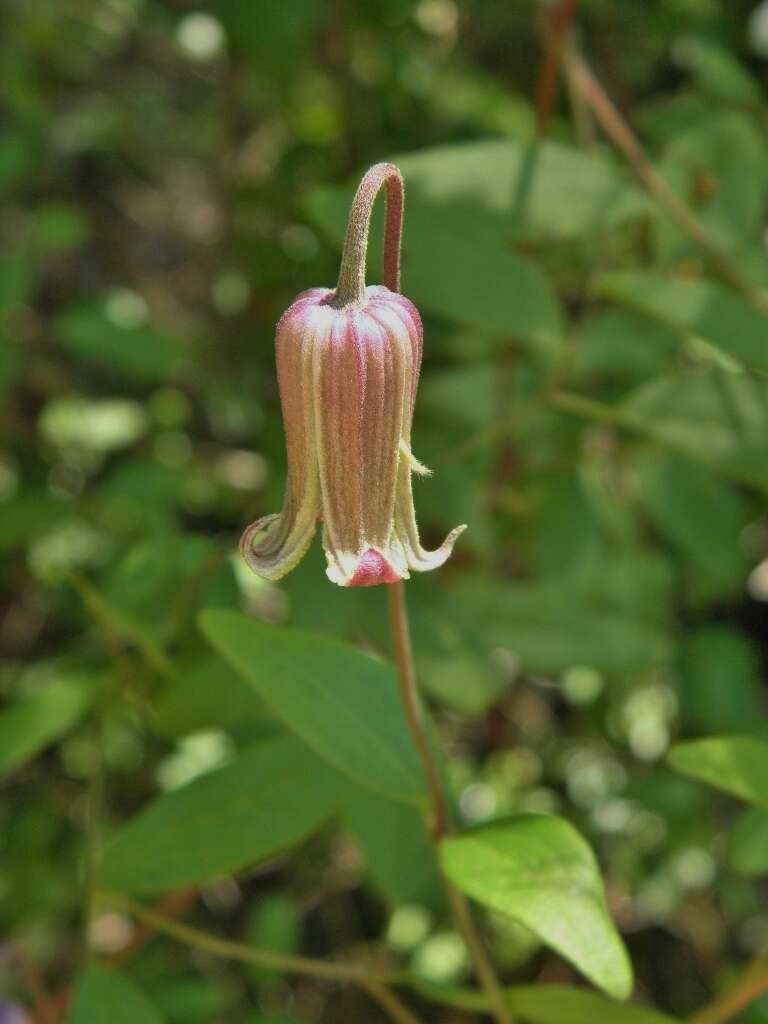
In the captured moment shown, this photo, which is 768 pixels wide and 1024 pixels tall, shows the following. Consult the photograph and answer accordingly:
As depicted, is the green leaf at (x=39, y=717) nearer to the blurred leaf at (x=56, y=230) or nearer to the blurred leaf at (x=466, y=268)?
the blurred leaf at (x=466, y=268)

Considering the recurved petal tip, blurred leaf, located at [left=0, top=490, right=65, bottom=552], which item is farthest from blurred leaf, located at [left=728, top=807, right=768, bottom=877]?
blurred leaf, located at [left=0, top=490, right=65, bottom=552]

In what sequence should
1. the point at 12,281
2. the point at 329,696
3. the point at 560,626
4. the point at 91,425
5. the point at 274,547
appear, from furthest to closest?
the point at 91,425
the point at 12,281
the point at 560,626
the point at 329,696
the point at 274,547

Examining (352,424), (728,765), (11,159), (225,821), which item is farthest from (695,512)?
(11,159)

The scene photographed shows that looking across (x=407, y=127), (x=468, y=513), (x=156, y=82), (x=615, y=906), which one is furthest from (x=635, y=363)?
(x=156, y=82)

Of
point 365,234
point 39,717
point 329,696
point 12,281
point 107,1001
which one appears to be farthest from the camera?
point 12,281

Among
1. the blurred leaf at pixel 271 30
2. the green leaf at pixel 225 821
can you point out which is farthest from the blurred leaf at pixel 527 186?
the blurred leaf at pixel 271 30

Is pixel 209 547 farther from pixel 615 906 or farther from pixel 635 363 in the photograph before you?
pixel 615 906

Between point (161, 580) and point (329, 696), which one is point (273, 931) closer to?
point (161, 580)
